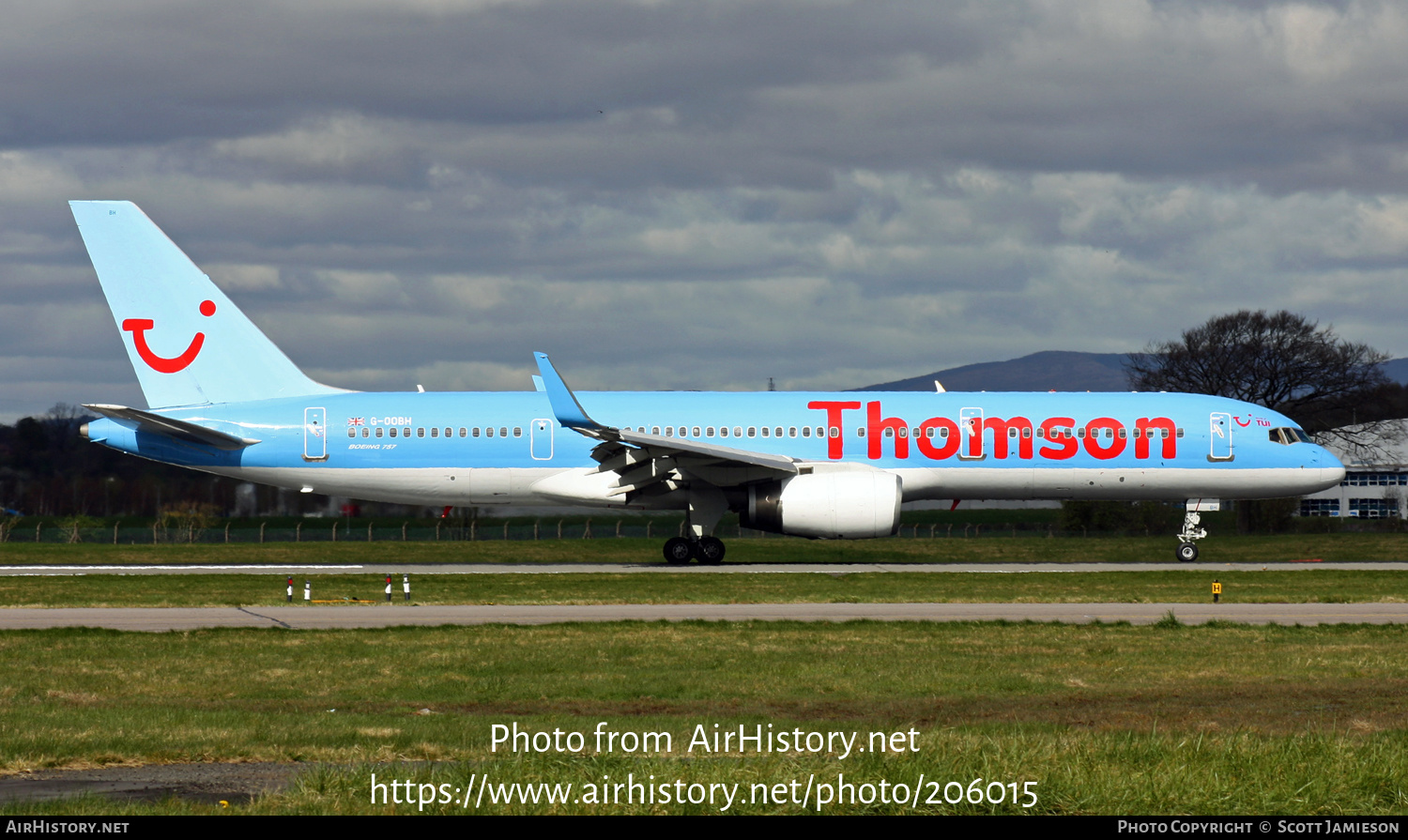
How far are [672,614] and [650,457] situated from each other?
374 inches

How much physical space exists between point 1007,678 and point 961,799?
7254 millimetres

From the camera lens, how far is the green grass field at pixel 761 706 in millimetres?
9000

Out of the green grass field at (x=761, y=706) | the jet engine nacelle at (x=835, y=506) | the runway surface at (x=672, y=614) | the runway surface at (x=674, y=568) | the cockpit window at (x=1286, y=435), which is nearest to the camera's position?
the green grass field at (x=761, y=706)

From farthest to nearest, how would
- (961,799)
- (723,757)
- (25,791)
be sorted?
1. (723,757)
2. (25,791)
3. (961,799)

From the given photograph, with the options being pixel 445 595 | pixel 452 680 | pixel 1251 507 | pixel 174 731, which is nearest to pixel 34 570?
pixel 445 595

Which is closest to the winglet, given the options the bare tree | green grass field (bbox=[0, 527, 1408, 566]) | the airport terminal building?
green grass field (bbox=[0, 527, 1408, 566])

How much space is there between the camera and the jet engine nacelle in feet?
103

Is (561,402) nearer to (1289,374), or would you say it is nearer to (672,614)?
(672,614)

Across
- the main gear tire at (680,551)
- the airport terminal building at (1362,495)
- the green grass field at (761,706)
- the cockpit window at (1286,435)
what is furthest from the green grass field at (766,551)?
the airport terminal building at (1362,495)

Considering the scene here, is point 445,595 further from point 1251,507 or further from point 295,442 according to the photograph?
point 1251,507

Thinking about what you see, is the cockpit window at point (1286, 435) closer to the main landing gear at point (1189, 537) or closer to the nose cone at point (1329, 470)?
the nose cone at point (1329, 470)

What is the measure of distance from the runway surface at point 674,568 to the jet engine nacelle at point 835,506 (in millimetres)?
1043

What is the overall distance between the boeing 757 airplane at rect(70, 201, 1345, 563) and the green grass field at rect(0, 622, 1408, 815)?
13296 millimetres

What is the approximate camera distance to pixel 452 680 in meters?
15.4
